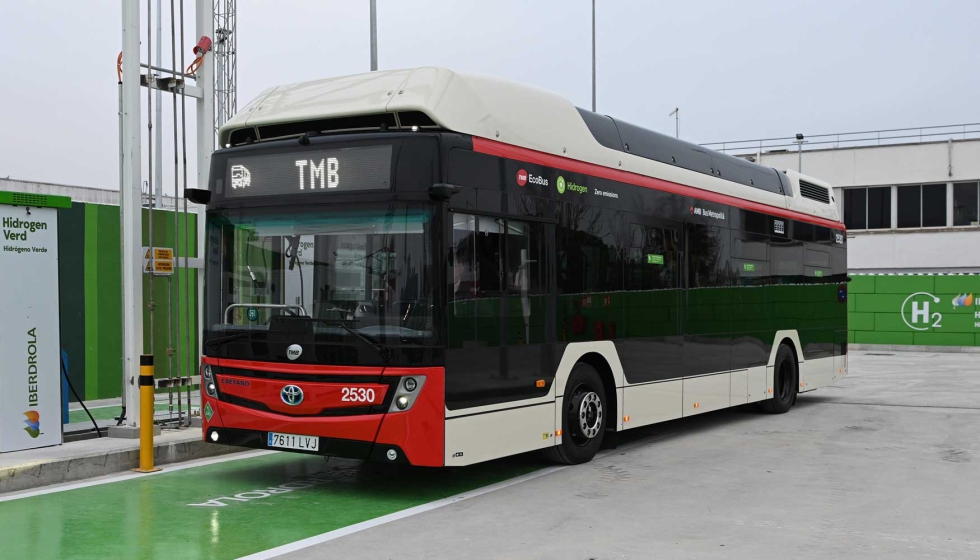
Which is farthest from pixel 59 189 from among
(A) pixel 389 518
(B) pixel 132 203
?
(A) pixel 389 518

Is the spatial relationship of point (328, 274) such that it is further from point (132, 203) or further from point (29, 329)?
point (29, 329)

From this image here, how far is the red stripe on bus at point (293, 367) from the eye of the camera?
7.96 metres

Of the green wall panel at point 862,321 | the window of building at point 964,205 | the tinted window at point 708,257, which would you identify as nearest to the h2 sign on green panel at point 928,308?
the green wall panel at point 862,321

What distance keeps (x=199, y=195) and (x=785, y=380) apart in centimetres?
980

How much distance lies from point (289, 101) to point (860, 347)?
30669 mm

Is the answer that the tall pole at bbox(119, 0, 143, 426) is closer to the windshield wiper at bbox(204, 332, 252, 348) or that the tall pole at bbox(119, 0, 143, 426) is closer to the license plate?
the windshield wiper at bbox(204, 332, 252, 348)

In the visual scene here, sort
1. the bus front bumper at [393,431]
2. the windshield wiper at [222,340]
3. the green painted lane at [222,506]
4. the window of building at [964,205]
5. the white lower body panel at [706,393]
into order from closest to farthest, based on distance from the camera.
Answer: the green painted lane at [222,506]
the bus front bumper at [393,431]
the windshield wiper at [222,340]
the white lower body panel at [706,393]
the window of building at [964,205]

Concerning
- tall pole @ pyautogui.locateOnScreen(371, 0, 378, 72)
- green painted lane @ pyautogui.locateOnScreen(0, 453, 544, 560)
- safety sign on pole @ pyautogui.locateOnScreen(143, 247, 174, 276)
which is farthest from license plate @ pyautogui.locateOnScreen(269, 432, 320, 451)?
tall pole @ pyautogui.locateOnScreen(371, 0, 378, 72)

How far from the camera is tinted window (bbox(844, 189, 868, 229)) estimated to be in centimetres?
4169

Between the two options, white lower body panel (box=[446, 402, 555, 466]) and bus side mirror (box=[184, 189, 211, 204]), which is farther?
bus side mirror (box=[184, 189, 211, 204])

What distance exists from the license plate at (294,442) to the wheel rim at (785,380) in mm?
9069

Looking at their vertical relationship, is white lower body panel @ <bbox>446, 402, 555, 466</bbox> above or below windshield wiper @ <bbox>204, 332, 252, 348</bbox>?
below

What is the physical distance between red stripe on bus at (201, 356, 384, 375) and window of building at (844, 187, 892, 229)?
36.9 metres

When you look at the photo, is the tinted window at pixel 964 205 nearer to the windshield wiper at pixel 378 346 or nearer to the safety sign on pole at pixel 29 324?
the windshield wiper at pixel 378 346
